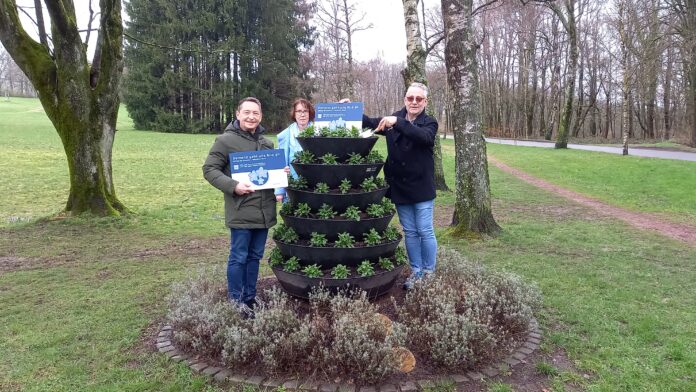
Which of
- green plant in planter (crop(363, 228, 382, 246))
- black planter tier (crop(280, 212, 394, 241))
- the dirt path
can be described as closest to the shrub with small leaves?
black planter tier (crop(280, 212, 394, 241))

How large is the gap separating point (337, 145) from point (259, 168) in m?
0.83

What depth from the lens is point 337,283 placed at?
4.78 meters

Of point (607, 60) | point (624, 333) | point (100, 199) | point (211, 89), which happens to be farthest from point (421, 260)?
point (607, 60)

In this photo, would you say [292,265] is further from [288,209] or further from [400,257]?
[400,257]

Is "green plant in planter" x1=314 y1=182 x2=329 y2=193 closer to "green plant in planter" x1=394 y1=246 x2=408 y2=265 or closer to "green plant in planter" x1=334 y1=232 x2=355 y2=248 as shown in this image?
"green plant in planter" x1=334 y1=232 x2=355 y2=248

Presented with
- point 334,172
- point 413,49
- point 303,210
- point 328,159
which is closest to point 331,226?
point 303,210

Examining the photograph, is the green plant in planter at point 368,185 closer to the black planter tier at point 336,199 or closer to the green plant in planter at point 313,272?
the black planter tier at point 336,199

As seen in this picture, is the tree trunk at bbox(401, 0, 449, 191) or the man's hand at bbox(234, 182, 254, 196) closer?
the man's hand at bbox(234, 182, 254, 196)

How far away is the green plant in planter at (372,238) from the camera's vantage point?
4918mm

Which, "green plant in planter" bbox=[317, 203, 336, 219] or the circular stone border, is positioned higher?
"green plant in planter" bbox=[317, 203, 336, 219]

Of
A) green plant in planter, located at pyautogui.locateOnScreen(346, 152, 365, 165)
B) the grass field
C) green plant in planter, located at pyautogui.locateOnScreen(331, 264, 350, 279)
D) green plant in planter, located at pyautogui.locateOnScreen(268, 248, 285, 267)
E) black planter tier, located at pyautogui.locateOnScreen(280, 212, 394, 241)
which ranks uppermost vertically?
green plant in planter, located at pyautogui.locateOnScreen(346, 152, 365, 165)

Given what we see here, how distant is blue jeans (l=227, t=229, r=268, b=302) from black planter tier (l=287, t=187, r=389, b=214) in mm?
498

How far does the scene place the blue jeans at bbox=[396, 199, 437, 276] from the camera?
17.4 ft

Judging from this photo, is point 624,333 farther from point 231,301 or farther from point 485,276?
point 231,301
